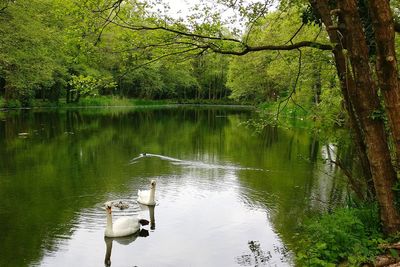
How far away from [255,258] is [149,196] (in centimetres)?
530

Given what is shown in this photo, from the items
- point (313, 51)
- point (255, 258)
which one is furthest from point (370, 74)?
point (313, 51)

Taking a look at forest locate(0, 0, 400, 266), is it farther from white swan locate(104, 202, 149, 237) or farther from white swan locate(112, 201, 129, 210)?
white swan locate(112, 201, 129, 210)

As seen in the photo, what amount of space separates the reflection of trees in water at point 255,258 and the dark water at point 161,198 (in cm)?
2

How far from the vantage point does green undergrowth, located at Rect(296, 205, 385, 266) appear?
7.16 meters

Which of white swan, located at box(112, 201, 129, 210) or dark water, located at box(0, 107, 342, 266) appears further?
white swan, located at box(112, 201, 129, 210)

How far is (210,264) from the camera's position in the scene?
10.3m

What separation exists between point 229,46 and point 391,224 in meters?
4.99

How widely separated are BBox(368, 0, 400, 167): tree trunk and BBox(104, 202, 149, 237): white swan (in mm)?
7570

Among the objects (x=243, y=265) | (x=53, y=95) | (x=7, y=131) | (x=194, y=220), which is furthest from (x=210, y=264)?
(x=53, y=95)

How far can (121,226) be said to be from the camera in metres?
12.0

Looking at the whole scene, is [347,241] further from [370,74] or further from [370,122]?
[370,74]

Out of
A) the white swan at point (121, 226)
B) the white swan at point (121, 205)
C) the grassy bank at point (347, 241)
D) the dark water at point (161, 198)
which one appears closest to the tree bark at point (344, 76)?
the grassy bank at point (347, 241)

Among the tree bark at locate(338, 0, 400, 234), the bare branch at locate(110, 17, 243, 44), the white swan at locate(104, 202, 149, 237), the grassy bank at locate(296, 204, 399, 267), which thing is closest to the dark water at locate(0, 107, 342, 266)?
the white swan at locate(104, 202, 149, 237)

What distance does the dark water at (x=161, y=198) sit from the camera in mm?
Answer: 10805
